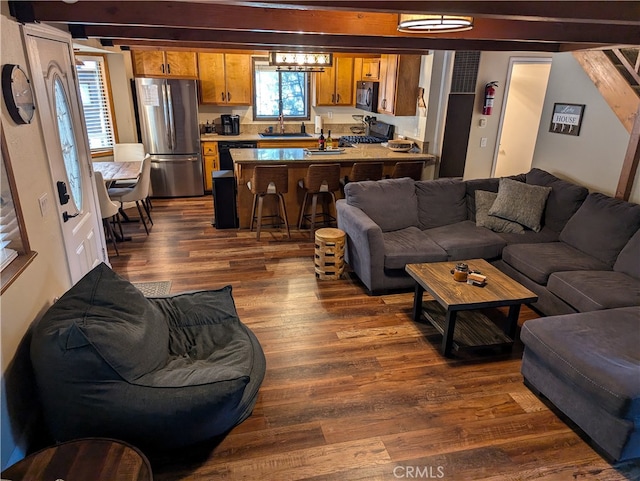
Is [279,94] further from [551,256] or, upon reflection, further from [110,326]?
[110,326]

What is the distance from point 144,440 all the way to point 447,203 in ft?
11.6

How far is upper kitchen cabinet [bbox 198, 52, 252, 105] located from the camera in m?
6.70

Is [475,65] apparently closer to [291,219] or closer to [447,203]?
[447,203]

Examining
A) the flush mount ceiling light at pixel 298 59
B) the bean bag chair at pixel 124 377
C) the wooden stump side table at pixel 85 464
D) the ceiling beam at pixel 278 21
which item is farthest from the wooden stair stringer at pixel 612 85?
the wooden stump side table at pixel 85 464

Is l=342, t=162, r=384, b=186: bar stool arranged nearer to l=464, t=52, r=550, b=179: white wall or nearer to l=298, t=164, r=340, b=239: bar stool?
l=298, t=164, r=340, b=239: bar stool

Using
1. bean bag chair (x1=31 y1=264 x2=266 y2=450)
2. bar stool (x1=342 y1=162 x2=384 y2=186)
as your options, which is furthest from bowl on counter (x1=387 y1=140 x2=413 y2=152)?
bean bag chair (x1=31 y1=264 x2=266 y2=450)

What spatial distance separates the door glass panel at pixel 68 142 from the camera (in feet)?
9.41

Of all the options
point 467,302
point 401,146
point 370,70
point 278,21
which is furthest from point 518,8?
point 370,70

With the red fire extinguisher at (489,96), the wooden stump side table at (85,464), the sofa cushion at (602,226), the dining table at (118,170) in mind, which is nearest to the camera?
the wooden stump side table at (85,464)

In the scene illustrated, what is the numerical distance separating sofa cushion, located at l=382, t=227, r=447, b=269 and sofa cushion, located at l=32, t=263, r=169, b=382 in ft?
6.57

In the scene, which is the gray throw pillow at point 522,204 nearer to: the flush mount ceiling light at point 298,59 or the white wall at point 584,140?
the white wall at point 584,140

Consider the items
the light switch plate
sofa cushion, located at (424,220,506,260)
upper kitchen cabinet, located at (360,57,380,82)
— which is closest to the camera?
the light switch plate

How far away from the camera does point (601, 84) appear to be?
3.90 metres

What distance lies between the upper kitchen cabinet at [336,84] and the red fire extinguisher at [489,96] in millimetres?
2638
